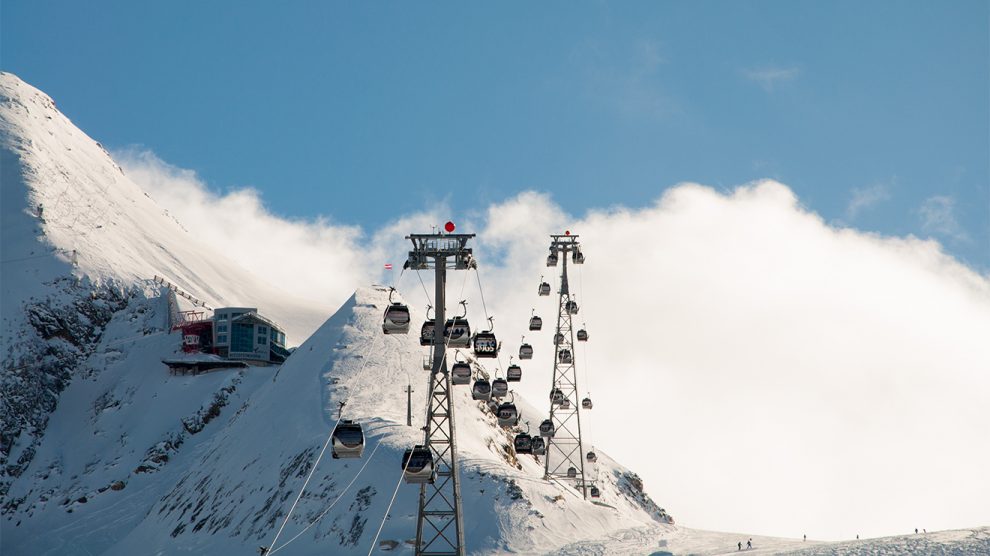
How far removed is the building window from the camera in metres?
112

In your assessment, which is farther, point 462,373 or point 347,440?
point 462,373

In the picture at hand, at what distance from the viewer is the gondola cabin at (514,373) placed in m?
65.7

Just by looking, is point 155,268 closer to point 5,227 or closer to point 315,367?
point 5,227

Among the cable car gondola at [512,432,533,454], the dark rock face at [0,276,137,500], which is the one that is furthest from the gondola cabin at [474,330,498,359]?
the dark rock face at [0,276,137,500]

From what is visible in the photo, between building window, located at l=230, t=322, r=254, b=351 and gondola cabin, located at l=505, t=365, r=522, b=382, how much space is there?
5455cm

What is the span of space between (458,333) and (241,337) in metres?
78.8

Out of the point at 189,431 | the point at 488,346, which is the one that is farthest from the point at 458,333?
the point at 189,431

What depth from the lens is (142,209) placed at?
194m

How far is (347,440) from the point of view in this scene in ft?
125

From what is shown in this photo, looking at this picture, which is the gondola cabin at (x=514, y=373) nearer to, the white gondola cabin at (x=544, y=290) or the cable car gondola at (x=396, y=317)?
the white gondola cabin at (x=544, y=290)

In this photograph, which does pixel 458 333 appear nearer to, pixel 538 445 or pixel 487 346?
pixel 487 346

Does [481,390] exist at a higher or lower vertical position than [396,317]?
lower

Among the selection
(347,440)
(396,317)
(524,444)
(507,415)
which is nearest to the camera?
(347,440)

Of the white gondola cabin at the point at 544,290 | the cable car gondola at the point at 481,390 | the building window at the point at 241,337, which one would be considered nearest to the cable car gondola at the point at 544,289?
the white gondola cabin at the point at 544,290
